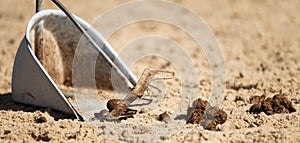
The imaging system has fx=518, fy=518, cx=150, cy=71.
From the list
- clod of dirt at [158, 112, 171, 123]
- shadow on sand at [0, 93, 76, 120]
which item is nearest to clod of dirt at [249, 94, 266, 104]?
clod of dirt at [158, 112, 171, 123]

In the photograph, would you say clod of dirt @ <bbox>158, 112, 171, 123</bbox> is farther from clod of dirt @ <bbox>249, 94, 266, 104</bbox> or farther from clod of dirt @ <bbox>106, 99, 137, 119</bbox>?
clod of dirt @ <bbox>249, 94, 266, 104</bbox>

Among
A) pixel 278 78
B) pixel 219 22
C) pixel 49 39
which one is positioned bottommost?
pixel 49 39

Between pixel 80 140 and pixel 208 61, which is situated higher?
pixel 208 61

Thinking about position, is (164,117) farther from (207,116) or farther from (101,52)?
(101,52)

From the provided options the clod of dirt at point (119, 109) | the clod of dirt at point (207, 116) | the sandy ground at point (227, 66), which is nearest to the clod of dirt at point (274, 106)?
the sandy ground at point (227, 66)

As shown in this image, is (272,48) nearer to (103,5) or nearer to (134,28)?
(134,28)

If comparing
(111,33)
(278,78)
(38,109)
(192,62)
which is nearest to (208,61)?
(192,62)

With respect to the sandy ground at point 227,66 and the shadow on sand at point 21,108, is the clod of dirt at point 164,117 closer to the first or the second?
the sandy ground at point 227,66
